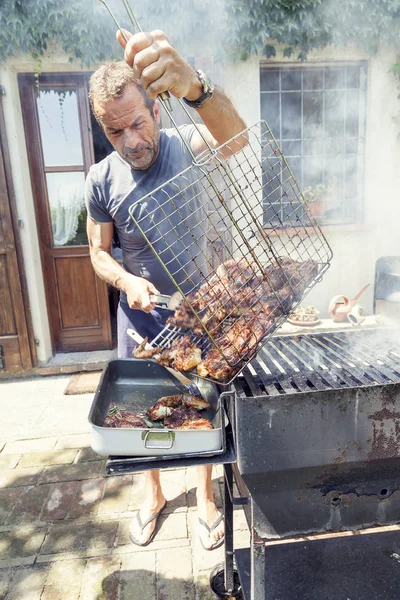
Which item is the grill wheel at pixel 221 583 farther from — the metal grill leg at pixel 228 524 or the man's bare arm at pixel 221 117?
the man's bare arm at pixel 221 117

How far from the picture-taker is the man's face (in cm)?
230

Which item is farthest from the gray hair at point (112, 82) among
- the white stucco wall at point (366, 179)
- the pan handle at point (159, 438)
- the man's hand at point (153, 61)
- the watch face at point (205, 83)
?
the white stucco wall at point (366, 179)

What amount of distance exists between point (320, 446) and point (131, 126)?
6.12 feet

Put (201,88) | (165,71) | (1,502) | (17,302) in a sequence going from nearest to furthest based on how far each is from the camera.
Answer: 1. (165,71)
2. (201,88)
3. (1,502)
4. (17,302)

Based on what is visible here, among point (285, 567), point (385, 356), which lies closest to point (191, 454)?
point (385, 356)

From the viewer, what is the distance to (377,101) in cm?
521

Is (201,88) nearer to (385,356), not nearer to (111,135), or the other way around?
(111,135)

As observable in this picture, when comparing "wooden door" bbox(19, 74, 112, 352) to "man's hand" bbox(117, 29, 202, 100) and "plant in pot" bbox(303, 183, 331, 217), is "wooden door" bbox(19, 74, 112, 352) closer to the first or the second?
"plant in pot" bbox(303, 183, 331, 217)

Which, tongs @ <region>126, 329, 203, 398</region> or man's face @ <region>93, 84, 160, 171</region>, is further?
man's face @ <region>93, 84, 160, 171</region>

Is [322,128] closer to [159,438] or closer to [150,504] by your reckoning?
[150,504]

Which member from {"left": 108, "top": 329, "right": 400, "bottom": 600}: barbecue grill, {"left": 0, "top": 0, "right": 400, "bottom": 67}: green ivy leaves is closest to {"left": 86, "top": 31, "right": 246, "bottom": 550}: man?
{"left": 108, "top": 329, "right": 400, "bottom": 600}: barbecue grill

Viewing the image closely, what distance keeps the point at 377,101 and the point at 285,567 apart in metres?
5.04

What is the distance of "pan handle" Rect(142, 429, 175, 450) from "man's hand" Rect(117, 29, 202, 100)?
120cm

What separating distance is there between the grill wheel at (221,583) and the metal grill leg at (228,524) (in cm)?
3
